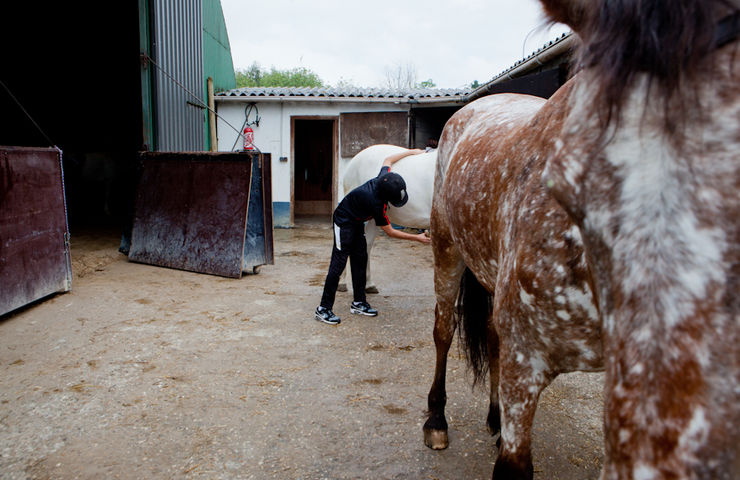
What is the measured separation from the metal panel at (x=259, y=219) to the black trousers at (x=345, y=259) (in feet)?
5.79

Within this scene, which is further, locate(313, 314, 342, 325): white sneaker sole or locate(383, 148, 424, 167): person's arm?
locate(383, 148, 424, 167): person's arm

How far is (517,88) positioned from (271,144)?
5.68 m

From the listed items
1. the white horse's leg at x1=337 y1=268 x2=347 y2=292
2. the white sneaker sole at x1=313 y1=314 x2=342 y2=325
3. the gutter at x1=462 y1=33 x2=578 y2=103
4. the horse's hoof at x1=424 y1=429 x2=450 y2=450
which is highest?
the gutter at x1=462 y1=33 x2=578 y2=103

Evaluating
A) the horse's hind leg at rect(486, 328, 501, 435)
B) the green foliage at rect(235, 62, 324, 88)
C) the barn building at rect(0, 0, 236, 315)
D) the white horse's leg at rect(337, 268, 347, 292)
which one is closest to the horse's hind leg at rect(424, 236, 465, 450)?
the horse's hind leg at rect(486, 328, 501, 435)

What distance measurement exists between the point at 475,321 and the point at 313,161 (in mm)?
11655

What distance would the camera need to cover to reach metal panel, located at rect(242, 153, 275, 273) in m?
5.75

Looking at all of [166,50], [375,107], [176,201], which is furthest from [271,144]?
[176,201]

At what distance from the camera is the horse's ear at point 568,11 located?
994 millimetres

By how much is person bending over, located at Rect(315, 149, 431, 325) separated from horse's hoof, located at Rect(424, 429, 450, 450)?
6.12ft

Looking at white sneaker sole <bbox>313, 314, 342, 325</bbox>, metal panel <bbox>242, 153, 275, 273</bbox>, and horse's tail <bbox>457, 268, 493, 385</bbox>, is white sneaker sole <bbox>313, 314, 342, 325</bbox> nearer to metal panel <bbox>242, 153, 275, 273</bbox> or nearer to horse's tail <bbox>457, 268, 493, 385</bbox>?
horse's tail <bbox>457, 268, 493, 385</bbox>

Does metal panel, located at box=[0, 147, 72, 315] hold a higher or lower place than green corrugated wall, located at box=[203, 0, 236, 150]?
lower

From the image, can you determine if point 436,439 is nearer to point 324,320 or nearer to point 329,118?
point 324,320

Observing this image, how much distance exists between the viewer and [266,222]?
19.5ft

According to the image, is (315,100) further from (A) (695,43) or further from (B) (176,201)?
(A) (695,43)
